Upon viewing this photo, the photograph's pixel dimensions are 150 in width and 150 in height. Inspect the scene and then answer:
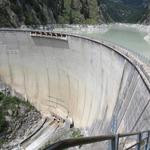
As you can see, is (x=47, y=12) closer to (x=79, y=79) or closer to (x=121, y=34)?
(x=121, y=34)

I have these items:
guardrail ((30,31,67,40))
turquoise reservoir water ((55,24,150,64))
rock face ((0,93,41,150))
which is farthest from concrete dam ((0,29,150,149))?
turquoise reservoir water ((55,24,150,64))

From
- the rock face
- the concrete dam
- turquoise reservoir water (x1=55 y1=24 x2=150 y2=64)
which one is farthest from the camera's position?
turquoise reservoir water (x1=55 y1=24 x2=150 y2=64)

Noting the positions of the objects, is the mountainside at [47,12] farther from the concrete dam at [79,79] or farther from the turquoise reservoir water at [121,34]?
the concrete dam at [79,79]

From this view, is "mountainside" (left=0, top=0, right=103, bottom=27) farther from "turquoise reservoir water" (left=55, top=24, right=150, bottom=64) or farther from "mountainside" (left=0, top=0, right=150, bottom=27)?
"turquoise reservoir water" (left=55, top=24, right=150, bottom=64)

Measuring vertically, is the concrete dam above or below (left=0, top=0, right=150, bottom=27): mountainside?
above

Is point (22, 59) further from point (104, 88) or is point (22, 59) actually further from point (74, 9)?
point (74, 9)

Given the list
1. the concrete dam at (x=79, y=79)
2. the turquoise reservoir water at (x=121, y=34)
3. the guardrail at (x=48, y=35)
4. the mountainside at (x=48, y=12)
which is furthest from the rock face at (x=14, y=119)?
the turquoise reservoir water at (x=121, y=34)

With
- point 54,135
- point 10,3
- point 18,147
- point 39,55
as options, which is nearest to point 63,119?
point 54,135

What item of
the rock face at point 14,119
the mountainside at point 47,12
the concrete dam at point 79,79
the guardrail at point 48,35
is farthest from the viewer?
the mountainside at point 47,12

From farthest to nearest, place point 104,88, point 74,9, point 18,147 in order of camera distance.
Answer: point 74,9 → point 18,147 → point 104,88
